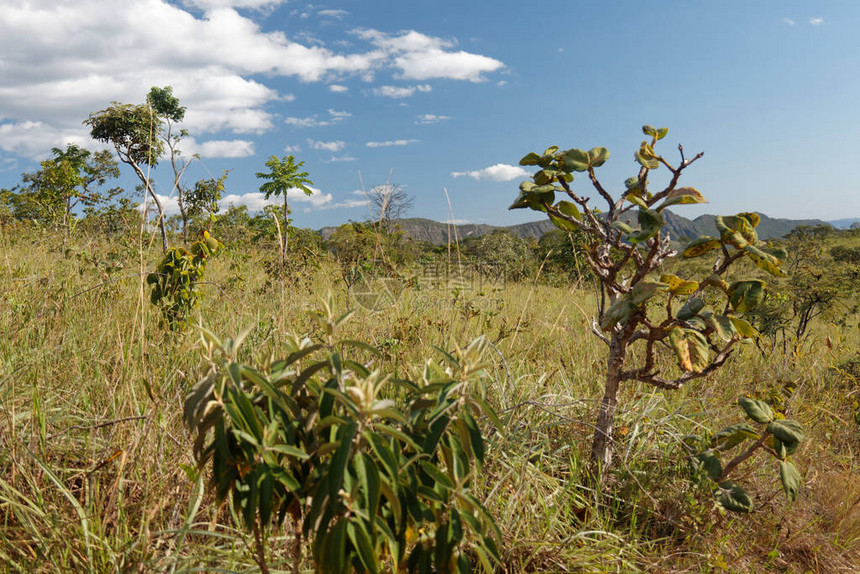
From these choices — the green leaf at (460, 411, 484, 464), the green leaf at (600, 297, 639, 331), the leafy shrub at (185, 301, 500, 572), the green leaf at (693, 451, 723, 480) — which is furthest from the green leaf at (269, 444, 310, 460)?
the green leaf at (693, 451, 723, 480)

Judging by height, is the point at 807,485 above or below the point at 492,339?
below

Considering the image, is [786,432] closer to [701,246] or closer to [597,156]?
[701,246]

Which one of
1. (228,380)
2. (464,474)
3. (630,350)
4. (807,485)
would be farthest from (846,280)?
(228,380)

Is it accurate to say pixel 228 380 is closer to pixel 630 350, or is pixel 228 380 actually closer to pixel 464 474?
pixel 464 474

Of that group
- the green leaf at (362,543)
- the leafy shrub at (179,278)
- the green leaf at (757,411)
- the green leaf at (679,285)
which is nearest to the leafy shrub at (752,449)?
the green leaf at (757,411)

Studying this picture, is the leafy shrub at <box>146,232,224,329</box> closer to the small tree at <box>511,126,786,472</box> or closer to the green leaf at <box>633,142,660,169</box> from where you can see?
the small tree at <box>511,126,786,472</box>

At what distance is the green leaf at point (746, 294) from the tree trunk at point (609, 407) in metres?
0.39

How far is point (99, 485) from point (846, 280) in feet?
21.0

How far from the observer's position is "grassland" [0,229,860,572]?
1.55 meters

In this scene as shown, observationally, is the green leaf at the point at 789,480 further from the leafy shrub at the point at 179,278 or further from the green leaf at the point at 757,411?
the leafy shrub at the point at 179,278

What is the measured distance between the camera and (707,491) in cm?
196

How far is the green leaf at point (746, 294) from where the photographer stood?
166cm

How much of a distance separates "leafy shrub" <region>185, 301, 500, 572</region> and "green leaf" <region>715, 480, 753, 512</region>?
46.5 inches

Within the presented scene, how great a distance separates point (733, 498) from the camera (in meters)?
1.84
